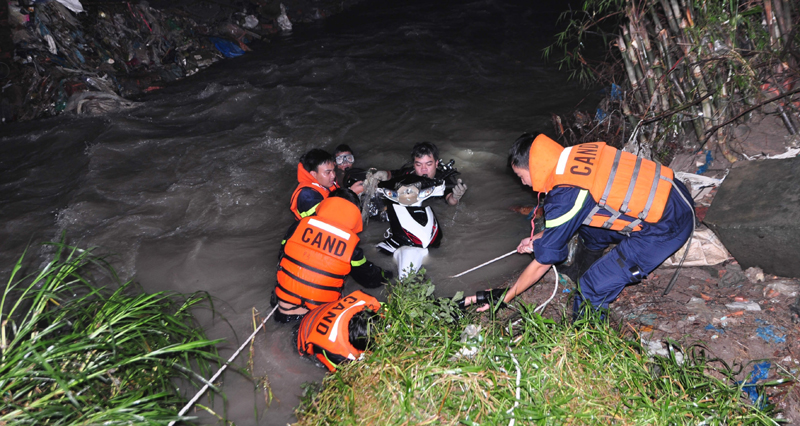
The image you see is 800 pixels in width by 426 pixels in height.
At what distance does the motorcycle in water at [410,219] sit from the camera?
14.2 ft

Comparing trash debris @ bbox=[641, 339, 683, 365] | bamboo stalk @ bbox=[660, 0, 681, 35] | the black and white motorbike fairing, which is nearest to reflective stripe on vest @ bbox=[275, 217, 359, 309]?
the black and white motorbike fairing

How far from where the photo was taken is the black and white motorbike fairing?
14.2 ft

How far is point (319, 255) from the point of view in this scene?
3.42 meters

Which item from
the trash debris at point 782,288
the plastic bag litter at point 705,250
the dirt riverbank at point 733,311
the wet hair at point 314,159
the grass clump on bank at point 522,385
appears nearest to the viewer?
the grass clump on bank at point 522,385

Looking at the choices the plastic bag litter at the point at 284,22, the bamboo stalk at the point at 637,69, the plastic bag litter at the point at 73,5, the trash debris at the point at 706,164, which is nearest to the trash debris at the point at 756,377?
the trash debris at the point at 706,164

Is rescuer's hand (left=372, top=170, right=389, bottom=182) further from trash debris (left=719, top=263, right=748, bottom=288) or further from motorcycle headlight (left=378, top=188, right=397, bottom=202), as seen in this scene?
trash debris (left=719, top=263, right=748, bottom=288)

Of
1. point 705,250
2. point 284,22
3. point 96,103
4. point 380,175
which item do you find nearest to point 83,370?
point 380,175

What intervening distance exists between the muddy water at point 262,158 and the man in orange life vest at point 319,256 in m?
0.49

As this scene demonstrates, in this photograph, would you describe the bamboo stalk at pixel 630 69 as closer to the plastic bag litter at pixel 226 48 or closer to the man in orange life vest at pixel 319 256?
the man in orange life vest at pixel 319 256

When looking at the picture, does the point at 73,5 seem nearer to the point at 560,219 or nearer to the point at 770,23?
the point at 560,219

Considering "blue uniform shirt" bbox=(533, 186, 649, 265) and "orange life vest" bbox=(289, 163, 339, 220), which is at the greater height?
"blue uniform shirt" bbox=(533, 186, 649, 265)

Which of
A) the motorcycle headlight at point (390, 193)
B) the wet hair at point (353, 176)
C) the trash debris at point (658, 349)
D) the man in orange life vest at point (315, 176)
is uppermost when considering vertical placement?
the man in orange life vest at point (315, 176)

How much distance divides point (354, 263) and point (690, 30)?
353cm

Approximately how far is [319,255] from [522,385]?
70.4 inches
